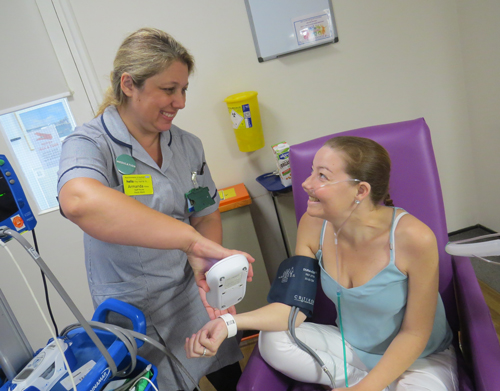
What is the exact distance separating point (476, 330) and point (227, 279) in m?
0.67

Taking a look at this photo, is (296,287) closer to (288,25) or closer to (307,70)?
(307,70)

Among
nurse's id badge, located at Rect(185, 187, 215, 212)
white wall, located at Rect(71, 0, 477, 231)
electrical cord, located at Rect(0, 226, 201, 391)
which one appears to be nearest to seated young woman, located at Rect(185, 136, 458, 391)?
electrical cord, located at Rect(0, 226, 201, 391)

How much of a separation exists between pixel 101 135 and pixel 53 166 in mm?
1243

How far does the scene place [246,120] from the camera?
2.07 m

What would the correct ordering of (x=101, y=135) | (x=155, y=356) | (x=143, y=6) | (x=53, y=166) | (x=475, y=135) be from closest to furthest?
1. (x=101, y=135)
2. (x=155, y=356)
3. (x=143, y=6)
4. (x=53, y=166)
5. (x=475, y=135)

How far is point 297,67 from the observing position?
219cm

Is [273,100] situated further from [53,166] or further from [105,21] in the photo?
[53,166]

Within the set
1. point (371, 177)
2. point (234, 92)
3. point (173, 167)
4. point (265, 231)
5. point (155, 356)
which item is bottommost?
point (265, 231)

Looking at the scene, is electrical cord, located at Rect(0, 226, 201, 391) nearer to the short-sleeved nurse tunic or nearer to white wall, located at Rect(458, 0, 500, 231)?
the short-sleeved nurse tunic

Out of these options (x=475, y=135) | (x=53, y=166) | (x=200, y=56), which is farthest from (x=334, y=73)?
(x=53, y=166)

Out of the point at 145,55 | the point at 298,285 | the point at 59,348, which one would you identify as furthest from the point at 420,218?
the point at 59,348

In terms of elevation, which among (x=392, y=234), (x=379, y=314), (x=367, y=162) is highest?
(x=367, y=162)

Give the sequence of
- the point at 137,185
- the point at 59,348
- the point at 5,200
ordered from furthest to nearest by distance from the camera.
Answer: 1. the point at 137,185
2. the point at 5,200
3. the point at 59,348

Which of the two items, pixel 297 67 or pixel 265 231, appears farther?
pixel 265 231
